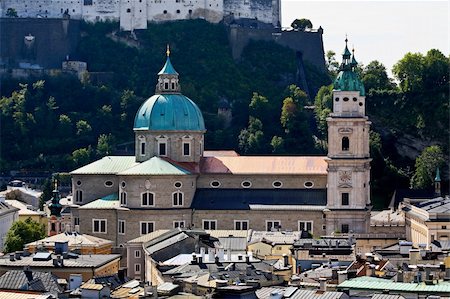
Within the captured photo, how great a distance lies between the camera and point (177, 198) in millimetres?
89000

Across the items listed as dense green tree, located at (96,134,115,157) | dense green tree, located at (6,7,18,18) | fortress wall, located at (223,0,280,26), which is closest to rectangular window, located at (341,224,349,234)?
dense green tree, located at (96,134,115,157)

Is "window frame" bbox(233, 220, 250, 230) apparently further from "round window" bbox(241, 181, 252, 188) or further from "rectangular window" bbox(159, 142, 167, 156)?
"rectangular window" bbox(159, 142, 167, 156)

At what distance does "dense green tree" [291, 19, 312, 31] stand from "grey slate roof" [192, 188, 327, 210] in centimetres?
5237

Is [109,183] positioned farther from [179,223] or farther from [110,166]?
[179,223]

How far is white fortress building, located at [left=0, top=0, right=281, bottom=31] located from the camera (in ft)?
445

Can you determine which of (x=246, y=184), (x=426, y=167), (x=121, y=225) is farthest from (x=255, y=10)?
(x=121, y=225)

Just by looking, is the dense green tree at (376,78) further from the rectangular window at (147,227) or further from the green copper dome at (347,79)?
the rectangular window at (147,227)

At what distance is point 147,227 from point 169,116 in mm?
7434

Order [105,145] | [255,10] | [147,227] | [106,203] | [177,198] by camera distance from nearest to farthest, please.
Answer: [147,227] → [177,198] → [106,203] → [105,145] → [255,10]

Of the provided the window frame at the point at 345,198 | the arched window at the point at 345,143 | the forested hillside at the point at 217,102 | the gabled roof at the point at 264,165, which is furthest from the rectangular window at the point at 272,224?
the forested hillside at the point at 217,102

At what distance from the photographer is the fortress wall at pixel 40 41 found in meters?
137

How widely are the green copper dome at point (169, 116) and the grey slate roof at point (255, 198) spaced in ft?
15.8

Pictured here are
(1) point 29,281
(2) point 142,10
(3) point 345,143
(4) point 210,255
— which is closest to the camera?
(1) point 29,281

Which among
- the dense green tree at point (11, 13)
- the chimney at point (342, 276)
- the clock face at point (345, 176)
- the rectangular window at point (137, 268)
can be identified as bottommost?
the rectangular window at point (137, 268)
